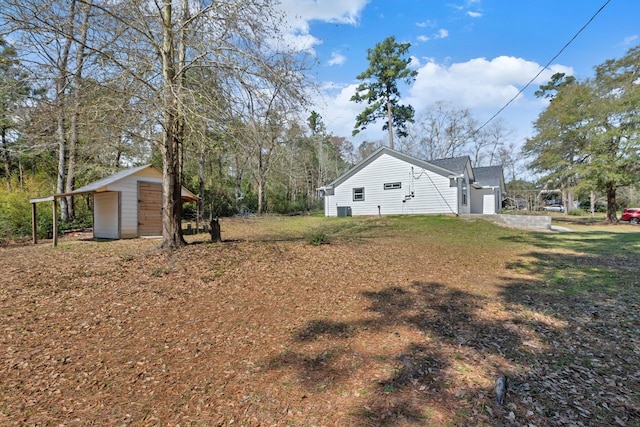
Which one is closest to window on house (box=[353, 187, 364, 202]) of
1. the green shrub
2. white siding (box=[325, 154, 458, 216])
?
white siding (box=[325, 154, 458, 216])

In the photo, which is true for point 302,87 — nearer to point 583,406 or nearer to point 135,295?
point 135,295

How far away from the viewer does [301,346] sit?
3.28m

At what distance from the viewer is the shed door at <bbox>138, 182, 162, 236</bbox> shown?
36.5 ft

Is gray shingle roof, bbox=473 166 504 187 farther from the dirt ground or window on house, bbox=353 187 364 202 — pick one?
the dirt ground

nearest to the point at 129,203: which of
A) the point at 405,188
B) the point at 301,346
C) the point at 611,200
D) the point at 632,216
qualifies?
the point at 301,346

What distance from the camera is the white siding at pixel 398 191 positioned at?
1797cm

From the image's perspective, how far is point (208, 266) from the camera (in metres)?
5.90

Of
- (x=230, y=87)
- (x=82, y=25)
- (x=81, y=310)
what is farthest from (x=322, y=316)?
(x=82, y=25)

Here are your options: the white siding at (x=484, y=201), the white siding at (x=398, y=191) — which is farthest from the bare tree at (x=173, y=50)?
the white siding at (x=484, y=201)

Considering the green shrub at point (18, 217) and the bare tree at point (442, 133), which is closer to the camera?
the green shrub at point (18, 217)

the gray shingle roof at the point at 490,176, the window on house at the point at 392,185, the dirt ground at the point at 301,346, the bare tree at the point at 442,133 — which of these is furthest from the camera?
the bare tree at the point at 442,133

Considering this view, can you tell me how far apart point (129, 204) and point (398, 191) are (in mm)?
14884

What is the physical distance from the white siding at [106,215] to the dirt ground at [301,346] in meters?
4.76

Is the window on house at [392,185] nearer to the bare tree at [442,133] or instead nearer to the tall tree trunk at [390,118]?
the tall tree trunk at [390,118]
